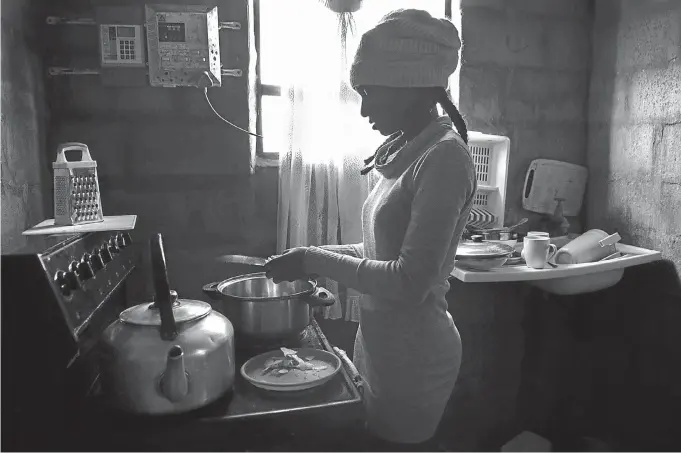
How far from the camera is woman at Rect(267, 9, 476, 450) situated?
3.23 feet

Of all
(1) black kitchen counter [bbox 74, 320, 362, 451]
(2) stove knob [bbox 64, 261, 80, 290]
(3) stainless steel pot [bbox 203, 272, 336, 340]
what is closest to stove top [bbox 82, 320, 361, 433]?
(1) black kitchen counter [bbox 74, 320, 362, 451]

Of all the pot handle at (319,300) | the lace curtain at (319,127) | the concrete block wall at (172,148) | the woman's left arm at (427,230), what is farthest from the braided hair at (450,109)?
the concrete block wall at (172,148)

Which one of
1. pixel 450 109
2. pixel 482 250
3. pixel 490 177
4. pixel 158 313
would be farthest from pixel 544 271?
pixel 158 313

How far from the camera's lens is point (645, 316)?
1874 mm

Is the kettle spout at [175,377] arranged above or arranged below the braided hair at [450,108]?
below

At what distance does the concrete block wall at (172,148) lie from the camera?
168cm

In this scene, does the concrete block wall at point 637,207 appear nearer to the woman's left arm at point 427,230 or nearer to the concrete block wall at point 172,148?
the woman's left arm at point 427,230

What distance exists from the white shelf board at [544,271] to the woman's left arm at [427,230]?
1.87 feet

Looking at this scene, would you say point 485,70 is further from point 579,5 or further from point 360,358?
point 360,358

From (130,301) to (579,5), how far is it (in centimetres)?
221

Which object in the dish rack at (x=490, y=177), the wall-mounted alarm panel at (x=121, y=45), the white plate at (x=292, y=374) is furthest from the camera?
the dish rack at (x=490, y=177)

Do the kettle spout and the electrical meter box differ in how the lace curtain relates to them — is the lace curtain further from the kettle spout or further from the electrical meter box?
the kettle spout

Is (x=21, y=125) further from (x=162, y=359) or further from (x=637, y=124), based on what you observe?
(x=637, y=124)

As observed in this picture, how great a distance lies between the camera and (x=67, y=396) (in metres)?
0.85
